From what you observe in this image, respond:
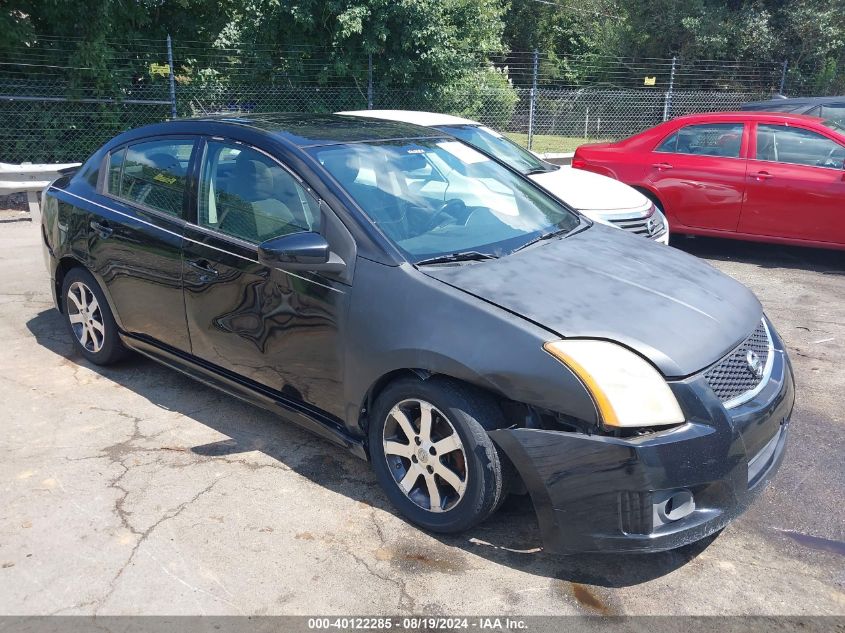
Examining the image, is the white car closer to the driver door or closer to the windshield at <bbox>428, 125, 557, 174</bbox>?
the windshield at <bbox>428, 125, 557, 174</bbox>

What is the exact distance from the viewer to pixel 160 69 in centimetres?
1354

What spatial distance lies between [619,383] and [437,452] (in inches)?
32.0

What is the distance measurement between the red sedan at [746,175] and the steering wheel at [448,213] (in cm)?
514

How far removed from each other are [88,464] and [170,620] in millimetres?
1400

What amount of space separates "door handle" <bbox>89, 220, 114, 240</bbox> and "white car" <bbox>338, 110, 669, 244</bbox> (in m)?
2.21

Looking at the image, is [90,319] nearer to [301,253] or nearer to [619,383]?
[301,253]

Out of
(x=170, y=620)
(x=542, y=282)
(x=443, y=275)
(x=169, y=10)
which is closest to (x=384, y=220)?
(x=443, y=275)

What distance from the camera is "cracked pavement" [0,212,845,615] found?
9.64ft

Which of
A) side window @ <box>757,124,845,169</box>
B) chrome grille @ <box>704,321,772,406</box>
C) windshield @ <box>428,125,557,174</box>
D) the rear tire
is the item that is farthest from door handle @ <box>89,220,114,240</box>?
side window @ <box>757,124,845,169</box>

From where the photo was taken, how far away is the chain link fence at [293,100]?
12.5 m

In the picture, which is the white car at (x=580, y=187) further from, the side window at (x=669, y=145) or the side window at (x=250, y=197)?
the side window at (x=250, y=197)

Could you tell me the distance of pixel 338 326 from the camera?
11.4 ft

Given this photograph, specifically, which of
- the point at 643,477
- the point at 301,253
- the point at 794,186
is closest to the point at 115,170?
the point at 301,253

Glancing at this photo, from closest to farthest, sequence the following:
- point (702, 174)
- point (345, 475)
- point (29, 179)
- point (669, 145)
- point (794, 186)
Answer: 1. point (345, 475)
2. point (794, 186)
3. point (702, 174)
4. point (669, 145)
5. point (29, 179)
